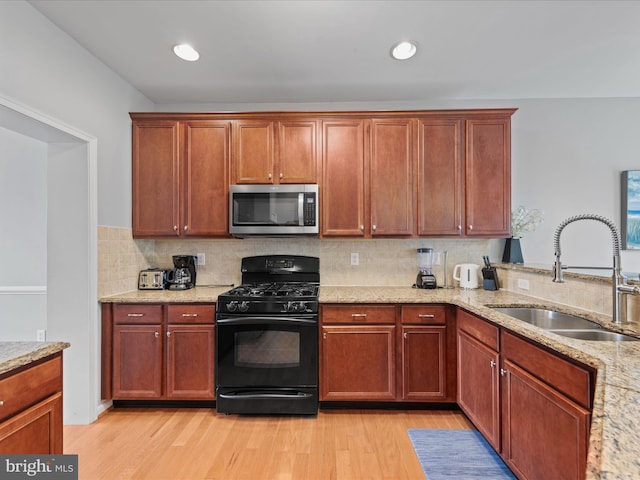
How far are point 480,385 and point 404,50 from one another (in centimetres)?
229

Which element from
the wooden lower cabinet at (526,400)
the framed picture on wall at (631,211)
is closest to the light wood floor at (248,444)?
the wooden lower cabinet at (526,400)

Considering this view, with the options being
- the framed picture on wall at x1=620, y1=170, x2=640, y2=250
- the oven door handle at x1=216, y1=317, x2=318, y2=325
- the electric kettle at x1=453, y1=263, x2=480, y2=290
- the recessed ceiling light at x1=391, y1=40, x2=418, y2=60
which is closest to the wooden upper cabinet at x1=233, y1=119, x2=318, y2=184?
the recessed ceiling light at x1=391, y1=40, x2=418, y2=60

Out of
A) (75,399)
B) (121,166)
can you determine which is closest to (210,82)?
(121,166)

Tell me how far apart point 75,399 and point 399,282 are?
108 inches

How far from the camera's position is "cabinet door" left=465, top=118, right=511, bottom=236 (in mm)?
2760

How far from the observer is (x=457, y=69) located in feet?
8.42

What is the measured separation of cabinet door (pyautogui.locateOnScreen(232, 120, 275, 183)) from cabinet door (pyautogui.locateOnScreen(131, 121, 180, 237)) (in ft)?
1.72

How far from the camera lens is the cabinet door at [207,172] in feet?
9.32

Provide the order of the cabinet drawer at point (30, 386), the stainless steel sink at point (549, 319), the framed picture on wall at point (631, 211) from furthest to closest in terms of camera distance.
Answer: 1. the framed picture on wall at point (631, 211)
2. the stainless steel sink at point (549, 319)
3. the cabinet drawer at point (30, 386)

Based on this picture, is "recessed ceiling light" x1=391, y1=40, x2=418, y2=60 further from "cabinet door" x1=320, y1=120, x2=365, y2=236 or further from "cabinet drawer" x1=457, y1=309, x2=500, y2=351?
"cabinet drawer" x1=457, y1=309, x2=500, y2=351

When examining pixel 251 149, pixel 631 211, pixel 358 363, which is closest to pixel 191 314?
pixel 358 363

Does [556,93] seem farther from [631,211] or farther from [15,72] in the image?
[15,72]

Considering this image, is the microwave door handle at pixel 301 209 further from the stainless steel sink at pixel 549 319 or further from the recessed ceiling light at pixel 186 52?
the stainless steel sink at pixel 549 319

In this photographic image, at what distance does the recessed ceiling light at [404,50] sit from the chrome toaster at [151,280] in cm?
258
